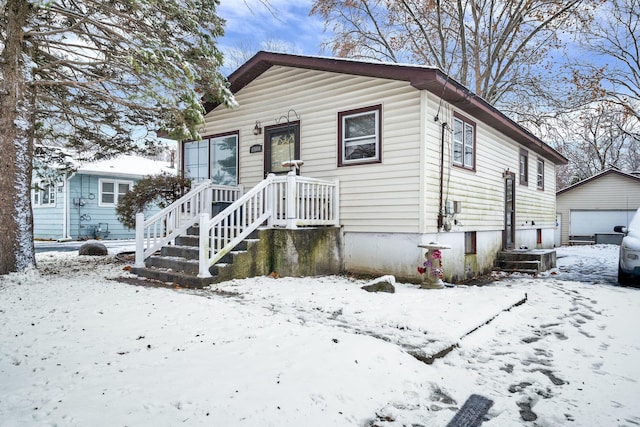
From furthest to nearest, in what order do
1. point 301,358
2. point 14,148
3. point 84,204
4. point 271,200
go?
point 84,204
point 271,200
point 14,148
point 301,358

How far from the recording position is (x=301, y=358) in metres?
3.22

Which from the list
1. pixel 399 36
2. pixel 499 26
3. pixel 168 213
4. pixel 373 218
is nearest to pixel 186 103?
pixel 168 213

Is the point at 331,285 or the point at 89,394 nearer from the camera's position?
the point at 89,394

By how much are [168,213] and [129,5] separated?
3936 millimetres

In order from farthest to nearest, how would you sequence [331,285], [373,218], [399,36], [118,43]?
[399,36] < [373,218] < [118,43] < [331,285]

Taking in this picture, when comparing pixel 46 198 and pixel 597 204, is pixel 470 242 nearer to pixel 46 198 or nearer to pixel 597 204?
pixel 597 204

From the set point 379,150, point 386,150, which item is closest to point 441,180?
point 386,150

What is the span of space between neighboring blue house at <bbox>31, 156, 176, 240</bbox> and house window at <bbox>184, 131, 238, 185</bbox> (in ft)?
20.4

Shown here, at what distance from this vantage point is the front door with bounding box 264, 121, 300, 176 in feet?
29.6

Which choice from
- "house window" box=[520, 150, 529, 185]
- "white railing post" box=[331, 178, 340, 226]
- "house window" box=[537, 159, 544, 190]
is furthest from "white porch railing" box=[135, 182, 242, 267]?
"house window" box=[537, 159, 544, 190]

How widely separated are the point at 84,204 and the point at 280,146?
12577mm

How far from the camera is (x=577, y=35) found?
1694 cm

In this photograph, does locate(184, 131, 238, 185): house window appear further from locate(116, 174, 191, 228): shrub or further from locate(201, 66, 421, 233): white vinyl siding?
locate(116, 174, 191, 228): shrub

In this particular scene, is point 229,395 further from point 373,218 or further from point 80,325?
point 373,218
